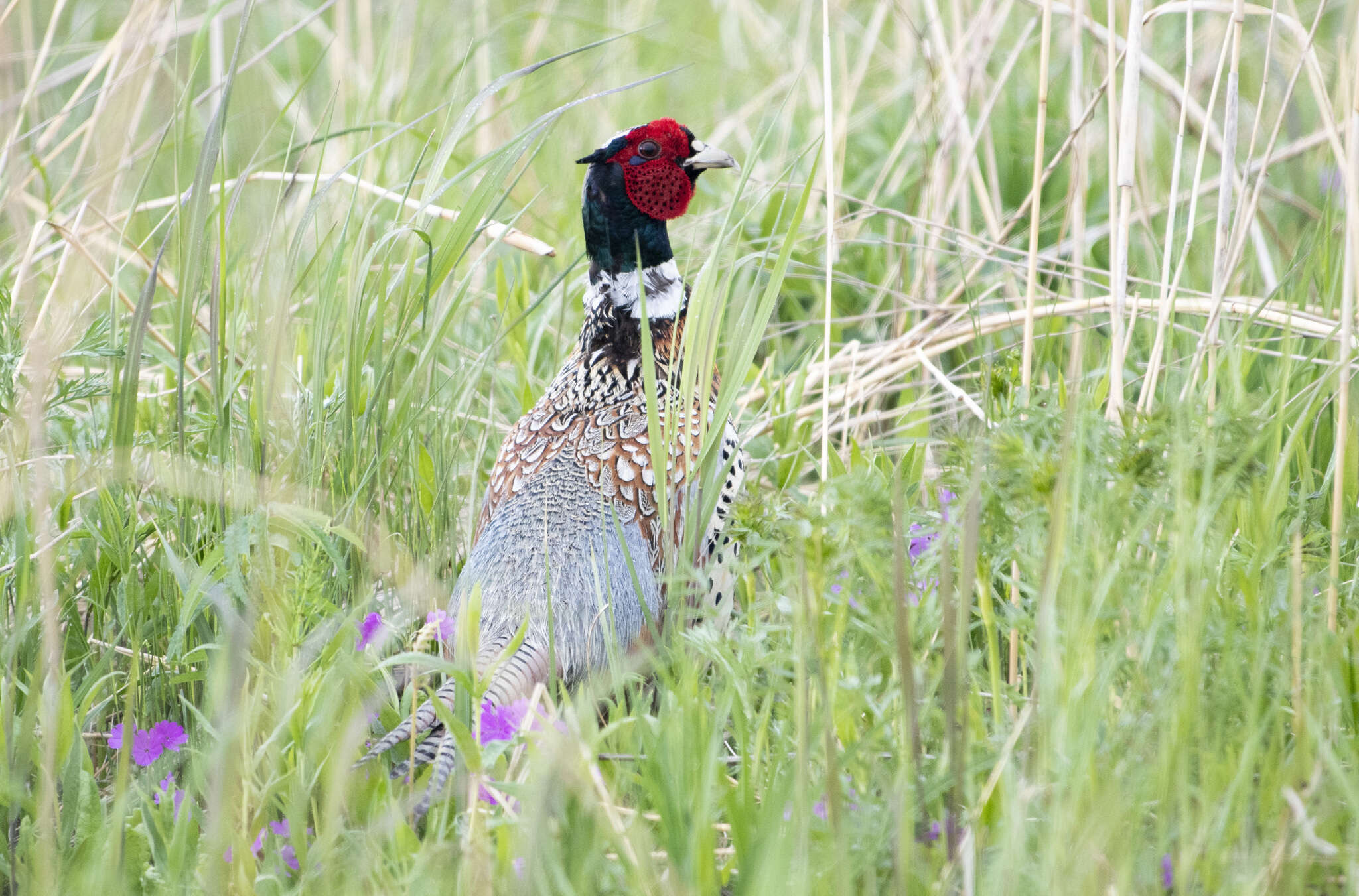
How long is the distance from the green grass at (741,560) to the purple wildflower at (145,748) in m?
0.06

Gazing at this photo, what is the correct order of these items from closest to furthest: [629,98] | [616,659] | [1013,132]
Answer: [616,659] → [1013,132] → [629,98]

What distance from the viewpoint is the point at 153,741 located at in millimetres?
2277

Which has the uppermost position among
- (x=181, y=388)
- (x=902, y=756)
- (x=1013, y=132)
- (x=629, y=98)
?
(x=629, y=98)

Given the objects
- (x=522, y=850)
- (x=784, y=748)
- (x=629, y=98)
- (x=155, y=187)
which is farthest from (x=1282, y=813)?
(x=155, y=187)

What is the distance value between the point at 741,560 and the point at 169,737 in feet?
4.20

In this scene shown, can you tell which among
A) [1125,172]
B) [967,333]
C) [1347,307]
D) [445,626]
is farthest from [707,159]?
[1347,307]

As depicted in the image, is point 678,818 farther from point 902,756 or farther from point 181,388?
point 181,388

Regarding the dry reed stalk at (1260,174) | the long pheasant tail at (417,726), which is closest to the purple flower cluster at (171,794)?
the long pheasant tail at (417,726)

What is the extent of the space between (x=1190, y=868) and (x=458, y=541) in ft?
6.63

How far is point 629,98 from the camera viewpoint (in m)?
5.56

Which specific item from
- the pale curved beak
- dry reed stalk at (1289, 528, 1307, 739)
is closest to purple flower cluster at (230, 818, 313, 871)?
dry reed stalk at (1289, 528, 1307, 739)

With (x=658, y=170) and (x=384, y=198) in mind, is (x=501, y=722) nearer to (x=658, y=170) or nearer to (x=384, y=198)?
(x=384, y=198)

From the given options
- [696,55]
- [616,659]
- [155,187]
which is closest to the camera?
[616,659]

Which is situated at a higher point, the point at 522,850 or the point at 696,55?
the point at 696,55
